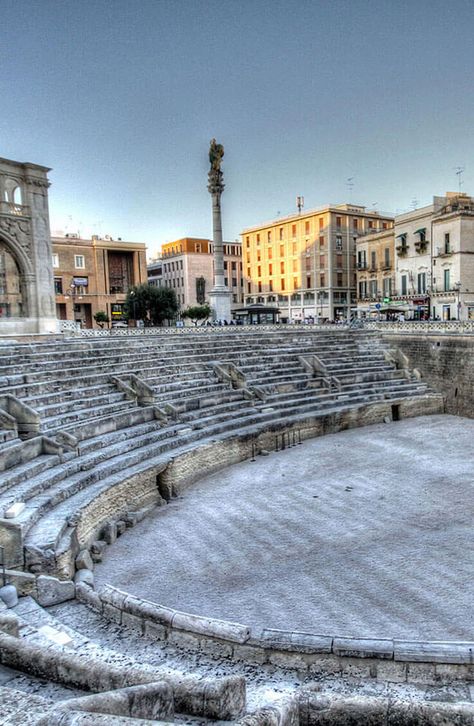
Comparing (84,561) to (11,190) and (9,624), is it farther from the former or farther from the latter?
(11,190)

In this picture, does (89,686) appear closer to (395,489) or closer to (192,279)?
(395,489)

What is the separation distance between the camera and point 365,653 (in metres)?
5.27

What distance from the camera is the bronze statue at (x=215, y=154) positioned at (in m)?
33.2

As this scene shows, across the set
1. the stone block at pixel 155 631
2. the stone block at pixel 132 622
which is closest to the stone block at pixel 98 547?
the stone block at pixel 132 622

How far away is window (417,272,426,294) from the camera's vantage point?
1702 inches

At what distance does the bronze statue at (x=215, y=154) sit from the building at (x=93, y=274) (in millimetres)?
24578

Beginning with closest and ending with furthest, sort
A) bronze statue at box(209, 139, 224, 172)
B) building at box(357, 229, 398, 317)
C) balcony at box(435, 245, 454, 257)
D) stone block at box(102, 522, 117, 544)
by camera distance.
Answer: stone block at box(102, 522, 117, 544), bronze statue at box(209, 139, 224, 172), balcony at box(435, 245, 454, 257), building at box(357, 229, 398, 317)

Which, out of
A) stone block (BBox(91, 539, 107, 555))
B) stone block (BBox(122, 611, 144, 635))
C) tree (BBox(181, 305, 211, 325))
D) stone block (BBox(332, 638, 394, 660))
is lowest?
stone block (BBox(91, 539, 107, 555))

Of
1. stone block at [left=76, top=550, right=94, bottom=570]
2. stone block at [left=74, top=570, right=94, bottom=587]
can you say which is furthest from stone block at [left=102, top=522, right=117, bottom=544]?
stone block at [left=74, top=570, right=94, bottom=587]

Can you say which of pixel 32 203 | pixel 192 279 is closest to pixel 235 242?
pixel 192 279

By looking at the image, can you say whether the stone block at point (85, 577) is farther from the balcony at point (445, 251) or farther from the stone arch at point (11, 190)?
the balcony at point (445, 251)

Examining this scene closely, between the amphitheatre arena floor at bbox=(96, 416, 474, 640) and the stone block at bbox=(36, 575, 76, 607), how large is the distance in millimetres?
1610

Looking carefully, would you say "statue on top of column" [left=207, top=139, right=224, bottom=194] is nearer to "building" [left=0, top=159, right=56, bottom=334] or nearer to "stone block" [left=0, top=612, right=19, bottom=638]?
"building" [left=0, top=159, right=56, bottom=334]

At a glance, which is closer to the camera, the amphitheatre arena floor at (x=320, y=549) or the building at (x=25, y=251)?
the amphitheatre arena floor at (x=320, y=549)
